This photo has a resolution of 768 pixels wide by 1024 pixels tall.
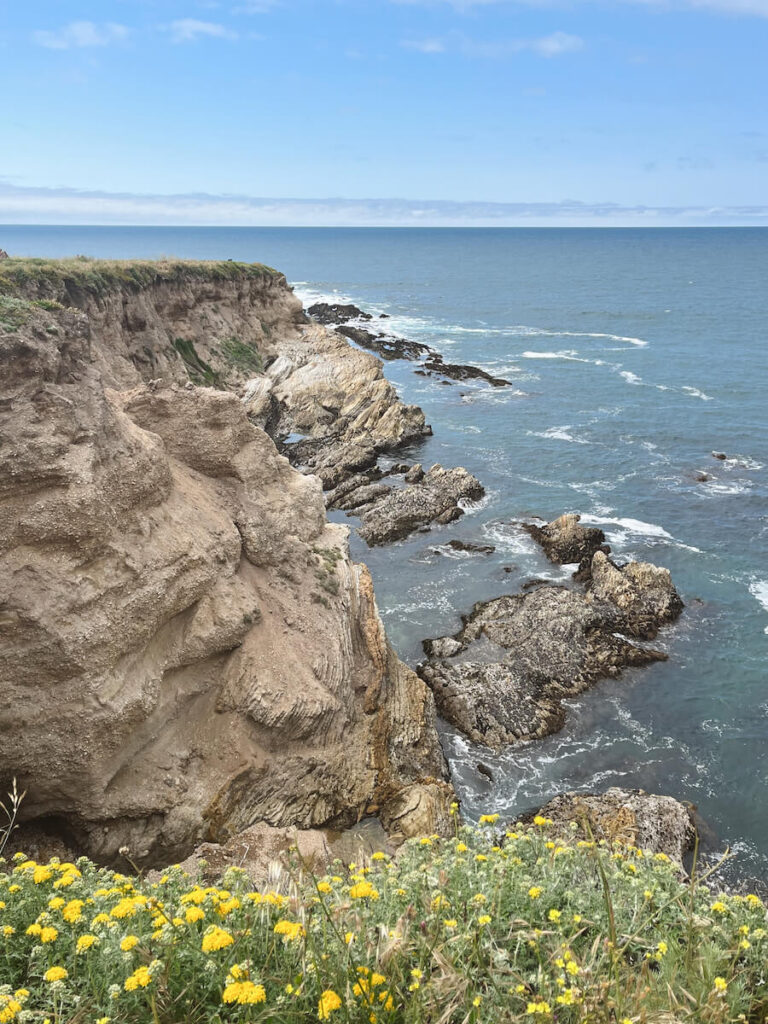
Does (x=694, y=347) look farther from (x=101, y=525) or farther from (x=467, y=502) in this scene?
(x=101, y=525)

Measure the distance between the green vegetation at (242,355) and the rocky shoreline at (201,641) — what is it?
34.6m

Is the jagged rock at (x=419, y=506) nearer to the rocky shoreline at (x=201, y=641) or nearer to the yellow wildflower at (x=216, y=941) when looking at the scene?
the rocky shoreline at (x=201, y=641)

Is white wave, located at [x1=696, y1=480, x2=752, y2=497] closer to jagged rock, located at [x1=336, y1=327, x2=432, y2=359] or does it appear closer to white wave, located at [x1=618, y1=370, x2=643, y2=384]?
white wave, located at [x1=618, y1=370, x2=643, y2=384]

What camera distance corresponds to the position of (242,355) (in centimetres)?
5725

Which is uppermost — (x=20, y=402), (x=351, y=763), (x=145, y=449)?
(x=20, y=402)

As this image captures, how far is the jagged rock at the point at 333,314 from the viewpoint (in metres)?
101

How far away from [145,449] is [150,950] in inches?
430

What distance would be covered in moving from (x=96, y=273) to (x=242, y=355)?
15.8m

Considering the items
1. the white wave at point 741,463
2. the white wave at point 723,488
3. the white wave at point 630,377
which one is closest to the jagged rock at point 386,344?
the white wave at point 630,377

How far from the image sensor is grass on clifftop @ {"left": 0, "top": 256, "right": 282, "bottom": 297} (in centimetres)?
3541

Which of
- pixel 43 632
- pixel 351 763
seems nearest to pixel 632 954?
pixel 43 632

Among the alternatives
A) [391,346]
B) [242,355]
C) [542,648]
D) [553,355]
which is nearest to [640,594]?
[542,648]

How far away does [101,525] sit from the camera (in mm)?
12656

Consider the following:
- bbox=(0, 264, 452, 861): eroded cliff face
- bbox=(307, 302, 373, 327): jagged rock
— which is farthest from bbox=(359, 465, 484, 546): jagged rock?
bbox=(307, 302, 373, 327): jagged rock
